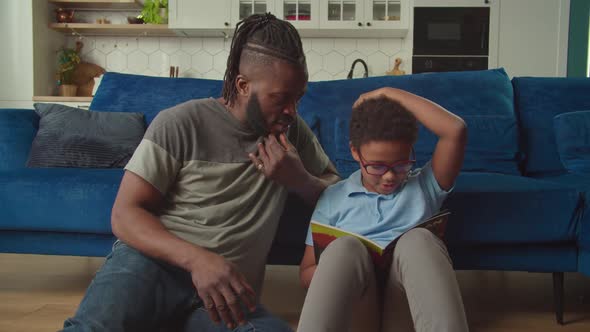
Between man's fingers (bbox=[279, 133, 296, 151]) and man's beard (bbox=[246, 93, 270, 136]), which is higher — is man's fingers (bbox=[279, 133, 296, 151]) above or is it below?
below

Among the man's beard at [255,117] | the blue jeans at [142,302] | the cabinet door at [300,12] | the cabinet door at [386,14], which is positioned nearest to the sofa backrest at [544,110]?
the man's beard at [255,117]

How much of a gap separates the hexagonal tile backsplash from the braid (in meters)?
3.36

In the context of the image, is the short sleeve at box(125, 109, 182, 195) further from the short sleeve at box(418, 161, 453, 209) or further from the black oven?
the black oven

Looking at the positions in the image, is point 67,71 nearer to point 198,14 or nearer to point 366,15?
point 198,14

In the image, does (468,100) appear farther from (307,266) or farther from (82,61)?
(82,61)

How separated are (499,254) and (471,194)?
210 millimetres

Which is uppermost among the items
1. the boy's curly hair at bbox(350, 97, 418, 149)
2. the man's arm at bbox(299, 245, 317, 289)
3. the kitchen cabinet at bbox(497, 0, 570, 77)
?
the kitchen cabinet at bbox(497, 0, 570, 77)

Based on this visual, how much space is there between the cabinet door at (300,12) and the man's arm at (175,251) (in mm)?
3381

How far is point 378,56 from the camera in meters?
4.50

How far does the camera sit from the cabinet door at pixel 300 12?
426 centimetres

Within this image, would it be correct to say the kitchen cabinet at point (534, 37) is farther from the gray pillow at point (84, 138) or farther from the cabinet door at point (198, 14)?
the gray pillow at point (84, 138)

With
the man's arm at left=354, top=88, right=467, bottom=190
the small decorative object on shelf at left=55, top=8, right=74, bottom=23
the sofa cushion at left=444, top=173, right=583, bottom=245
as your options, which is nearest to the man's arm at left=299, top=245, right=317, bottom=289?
the man's arm at left=354, top=88, right=467, bottom=190

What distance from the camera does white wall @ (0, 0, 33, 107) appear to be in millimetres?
4055

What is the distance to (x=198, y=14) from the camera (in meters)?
4.27
